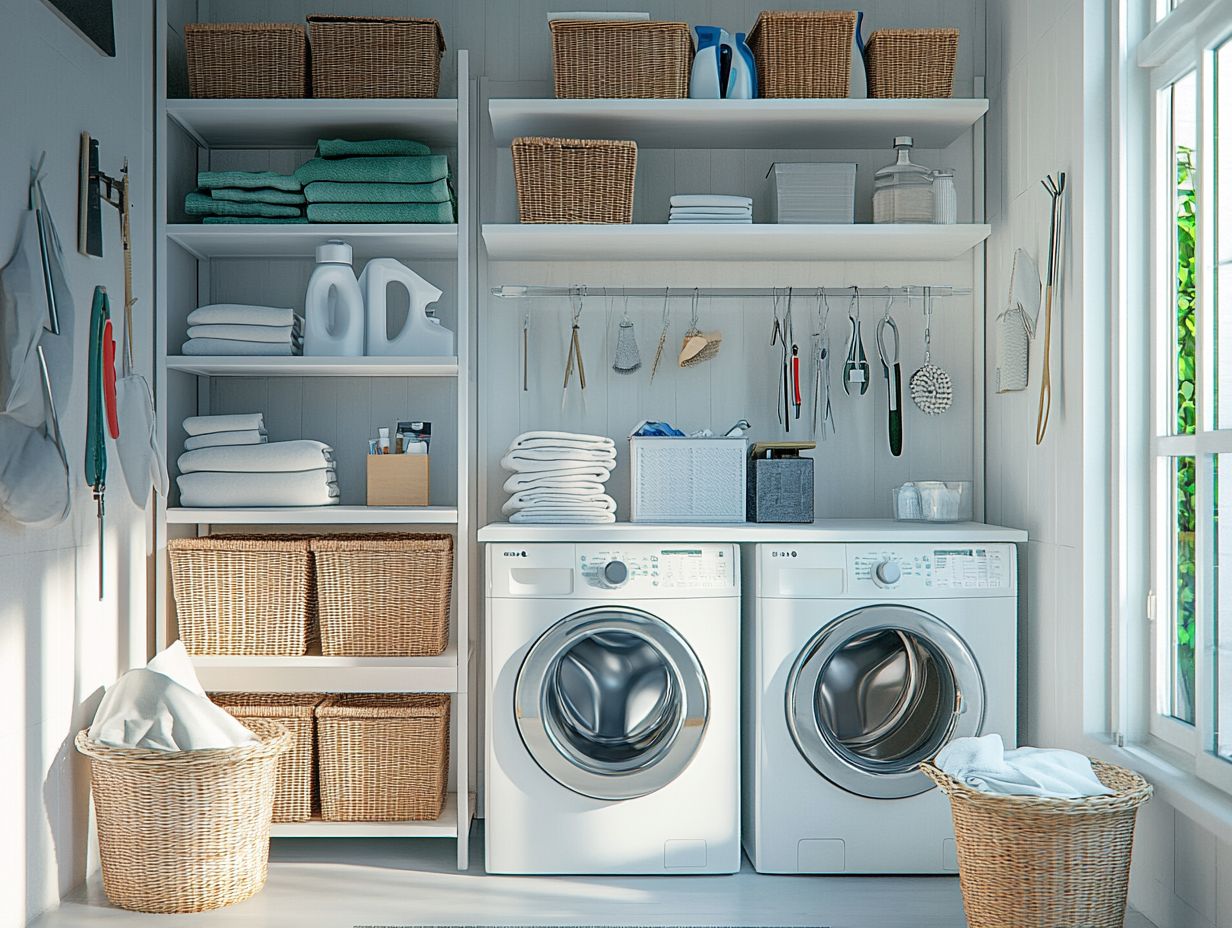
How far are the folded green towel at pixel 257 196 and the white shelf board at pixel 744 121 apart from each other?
572 millimetres

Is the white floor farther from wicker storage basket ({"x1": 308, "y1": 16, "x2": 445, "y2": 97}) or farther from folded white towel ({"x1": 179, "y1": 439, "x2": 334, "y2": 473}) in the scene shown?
wicker storage basket ({"x1": 308, "y1": 16, "x2": 445, "y2": 97})

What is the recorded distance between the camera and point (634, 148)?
2.86 metres

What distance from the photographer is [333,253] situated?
289 cm

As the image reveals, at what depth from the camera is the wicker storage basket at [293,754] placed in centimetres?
280

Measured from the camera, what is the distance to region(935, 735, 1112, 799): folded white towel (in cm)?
213

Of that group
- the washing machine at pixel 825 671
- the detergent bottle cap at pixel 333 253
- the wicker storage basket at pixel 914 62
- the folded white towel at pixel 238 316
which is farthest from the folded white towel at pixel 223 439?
the wicker storage basket at pixel 914 62

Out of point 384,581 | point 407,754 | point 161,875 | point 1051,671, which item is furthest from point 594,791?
point 1051,671

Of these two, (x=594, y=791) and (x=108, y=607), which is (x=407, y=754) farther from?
(x=108, y=607)

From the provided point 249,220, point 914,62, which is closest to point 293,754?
point 249,220

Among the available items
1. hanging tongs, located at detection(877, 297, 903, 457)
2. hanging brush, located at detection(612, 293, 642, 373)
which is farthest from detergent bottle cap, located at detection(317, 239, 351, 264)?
hanging tongs, located at detection(877, 297, 903, 457)

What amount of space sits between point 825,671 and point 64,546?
1.77m

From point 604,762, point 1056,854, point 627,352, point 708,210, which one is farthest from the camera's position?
point 627,352

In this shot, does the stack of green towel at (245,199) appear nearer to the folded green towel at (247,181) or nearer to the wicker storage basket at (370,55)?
the folded green towel at (247,181)

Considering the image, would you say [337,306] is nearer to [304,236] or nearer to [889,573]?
[304,236]
